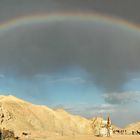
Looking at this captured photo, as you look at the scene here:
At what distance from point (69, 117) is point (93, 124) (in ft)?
49.8

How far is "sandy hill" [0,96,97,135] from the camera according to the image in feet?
389

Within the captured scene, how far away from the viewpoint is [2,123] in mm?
104375

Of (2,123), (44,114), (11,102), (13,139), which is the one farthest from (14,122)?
(13,139)

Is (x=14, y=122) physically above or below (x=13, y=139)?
above

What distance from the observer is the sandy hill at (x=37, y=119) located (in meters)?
119

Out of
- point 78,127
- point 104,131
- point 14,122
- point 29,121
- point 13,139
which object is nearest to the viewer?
point 13,139

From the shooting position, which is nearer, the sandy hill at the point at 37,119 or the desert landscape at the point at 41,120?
the desert landscape at the point at 41,120

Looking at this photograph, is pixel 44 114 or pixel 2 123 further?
pixel 44 114

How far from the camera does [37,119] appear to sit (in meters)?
142

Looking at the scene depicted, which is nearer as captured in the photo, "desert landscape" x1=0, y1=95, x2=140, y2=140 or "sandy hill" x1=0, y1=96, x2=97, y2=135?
"desert landscape" x1=0, y1=95, x2=140, y2=140

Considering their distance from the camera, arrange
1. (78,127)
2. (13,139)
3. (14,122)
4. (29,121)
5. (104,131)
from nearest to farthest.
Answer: (13,139), (104,131), (14,122), (29,121), (78,127)

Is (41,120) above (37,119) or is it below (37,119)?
below

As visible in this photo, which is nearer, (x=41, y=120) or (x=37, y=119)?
(x=37, y=119)

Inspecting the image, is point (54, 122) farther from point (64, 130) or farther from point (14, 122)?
point (14, 122)
